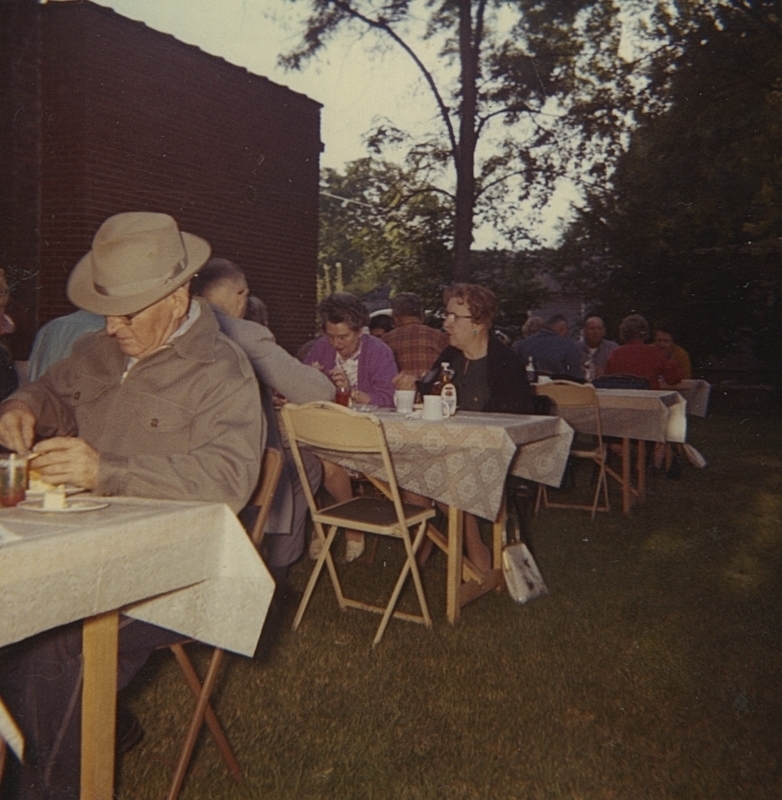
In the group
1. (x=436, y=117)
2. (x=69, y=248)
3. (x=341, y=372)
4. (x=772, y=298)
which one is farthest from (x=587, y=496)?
(x=772, y=298)

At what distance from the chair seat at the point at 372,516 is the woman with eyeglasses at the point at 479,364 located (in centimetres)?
76

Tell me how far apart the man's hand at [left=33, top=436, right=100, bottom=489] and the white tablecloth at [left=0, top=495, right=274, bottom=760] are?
0.36 ft

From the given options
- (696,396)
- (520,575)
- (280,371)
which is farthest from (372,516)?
(696,396)

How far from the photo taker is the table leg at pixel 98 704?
2088 millimetres

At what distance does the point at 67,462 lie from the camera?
224 centimetres

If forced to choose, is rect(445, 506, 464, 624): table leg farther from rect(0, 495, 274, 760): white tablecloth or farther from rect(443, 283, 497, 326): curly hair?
rect(0, 495, 274, 760): white tablecloth

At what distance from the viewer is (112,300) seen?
8.58ft

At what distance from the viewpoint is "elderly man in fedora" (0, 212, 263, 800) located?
7.27 ft

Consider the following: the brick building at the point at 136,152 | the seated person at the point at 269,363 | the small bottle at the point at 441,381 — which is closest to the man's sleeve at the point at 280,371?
the seated person at the point at 269,363

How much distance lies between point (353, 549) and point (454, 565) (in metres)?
1.38

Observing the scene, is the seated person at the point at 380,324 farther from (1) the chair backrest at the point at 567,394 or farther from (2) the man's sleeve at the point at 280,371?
(2) the man's sleeve at the point at 280,371

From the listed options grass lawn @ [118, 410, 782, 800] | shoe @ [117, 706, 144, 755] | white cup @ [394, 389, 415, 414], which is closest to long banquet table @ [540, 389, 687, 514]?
grass lawn @ [118, 410, 782, 800]

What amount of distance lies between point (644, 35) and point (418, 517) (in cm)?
1425

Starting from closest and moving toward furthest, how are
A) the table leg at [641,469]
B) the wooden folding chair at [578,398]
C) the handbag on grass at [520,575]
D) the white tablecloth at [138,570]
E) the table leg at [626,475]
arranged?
the white tablecloth at [138,570] < the handbag on grass at [520,575] < the wooden folding chair at [578,398] < the table leg at [626,475] < the table leg at [641,469]
